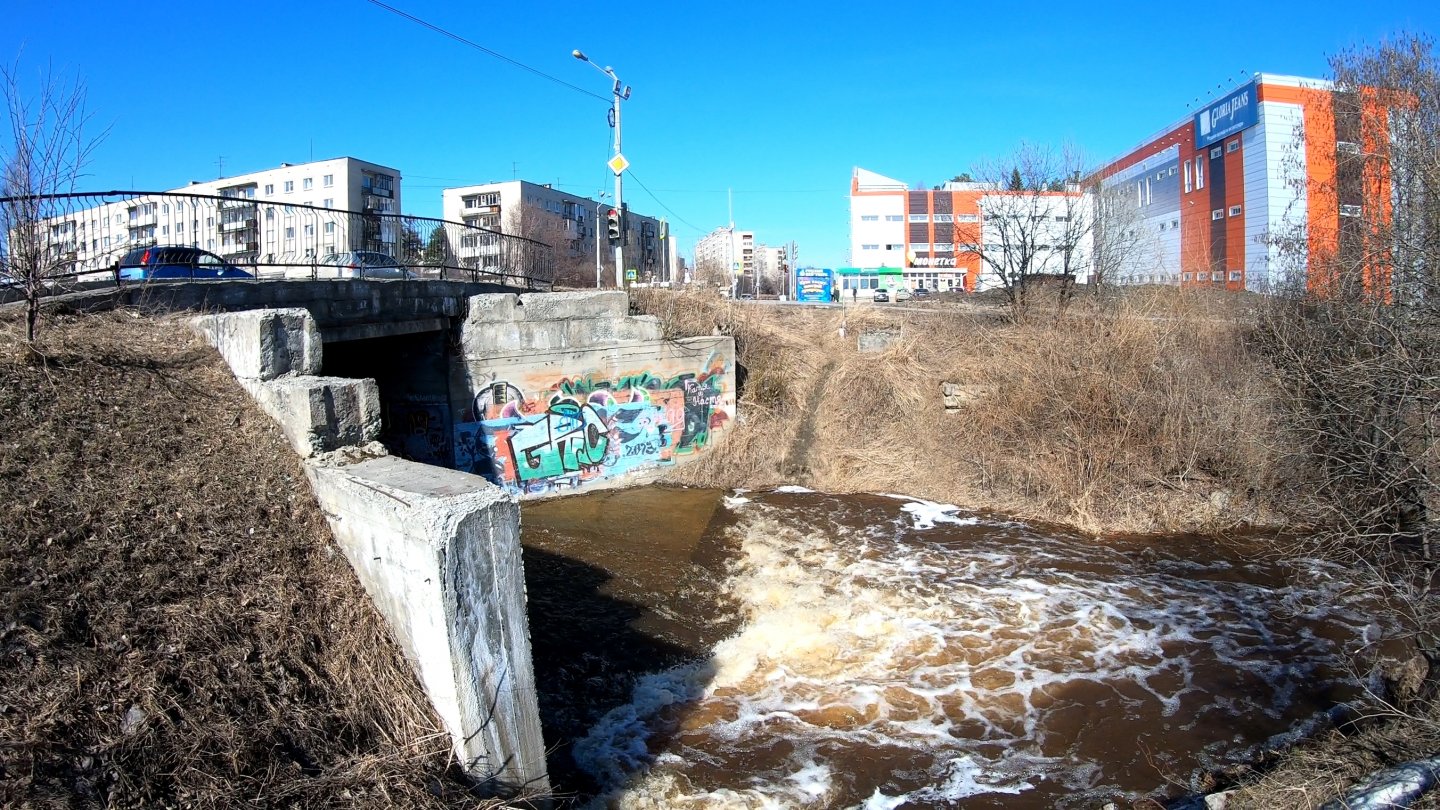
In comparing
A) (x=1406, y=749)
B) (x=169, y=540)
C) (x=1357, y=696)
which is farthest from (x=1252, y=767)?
(x=169, y=540)

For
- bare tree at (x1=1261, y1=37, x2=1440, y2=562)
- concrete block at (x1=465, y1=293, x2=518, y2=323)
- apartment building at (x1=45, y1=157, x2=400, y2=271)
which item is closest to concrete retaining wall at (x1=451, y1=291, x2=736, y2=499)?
concrete block at (x1=465, y1=293, x2=518, y2=323)

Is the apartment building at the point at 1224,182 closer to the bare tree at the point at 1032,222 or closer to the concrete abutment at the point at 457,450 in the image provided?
the bare tree at the point at 1032,222

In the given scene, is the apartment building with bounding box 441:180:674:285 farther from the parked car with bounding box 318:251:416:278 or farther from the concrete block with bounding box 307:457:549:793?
the concrete block with bounding box 307:457:549:793

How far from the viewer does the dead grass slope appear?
3.71m

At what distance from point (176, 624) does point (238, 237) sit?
10.2 metres

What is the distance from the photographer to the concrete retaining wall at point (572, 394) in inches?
565

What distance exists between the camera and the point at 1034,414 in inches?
611

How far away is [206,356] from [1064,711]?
27.5 feet

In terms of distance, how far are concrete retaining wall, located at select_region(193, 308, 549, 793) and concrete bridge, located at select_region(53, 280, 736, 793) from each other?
12 millimetres

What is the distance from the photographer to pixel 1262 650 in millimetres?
8930

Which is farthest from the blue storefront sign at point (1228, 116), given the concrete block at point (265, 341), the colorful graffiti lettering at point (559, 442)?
the concrete block at point (265, 341)

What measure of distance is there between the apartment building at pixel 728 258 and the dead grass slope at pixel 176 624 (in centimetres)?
2326

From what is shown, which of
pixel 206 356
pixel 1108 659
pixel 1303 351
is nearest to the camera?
pixel 206 356

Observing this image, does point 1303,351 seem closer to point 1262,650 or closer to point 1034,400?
point 1034,400
